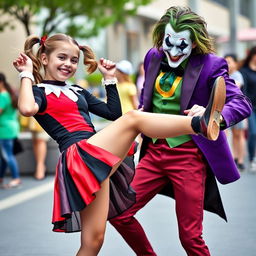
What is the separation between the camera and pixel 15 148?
11477 mm

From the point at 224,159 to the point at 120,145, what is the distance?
848 millimetres

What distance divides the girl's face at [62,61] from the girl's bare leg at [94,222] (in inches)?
28.2

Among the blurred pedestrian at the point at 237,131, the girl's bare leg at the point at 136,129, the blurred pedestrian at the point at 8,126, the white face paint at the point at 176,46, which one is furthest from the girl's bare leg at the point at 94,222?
the blurred pedestrian at the point at 237,131

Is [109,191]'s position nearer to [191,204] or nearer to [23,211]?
[191,204]

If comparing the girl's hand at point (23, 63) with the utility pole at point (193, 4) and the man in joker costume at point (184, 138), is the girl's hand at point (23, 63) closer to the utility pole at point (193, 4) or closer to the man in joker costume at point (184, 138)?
the man in joker costume at point (184, 138)

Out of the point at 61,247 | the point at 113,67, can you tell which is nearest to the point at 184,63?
the point at 113,67

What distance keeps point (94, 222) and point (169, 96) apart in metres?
1.01

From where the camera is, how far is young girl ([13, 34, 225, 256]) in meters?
4.57

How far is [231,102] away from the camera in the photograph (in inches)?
197

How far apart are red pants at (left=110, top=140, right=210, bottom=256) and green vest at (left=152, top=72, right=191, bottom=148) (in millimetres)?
48

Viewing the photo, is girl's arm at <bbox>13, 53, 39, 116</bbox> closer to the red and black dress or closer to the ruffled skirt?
the red and black dress

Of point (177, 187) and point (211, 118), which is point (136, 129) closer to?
point (211, 118)

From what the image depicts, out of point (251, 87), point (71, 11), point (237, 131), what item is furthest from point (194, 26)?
point (71, 11)

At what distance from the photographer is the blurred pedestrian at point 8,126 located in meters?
11.2
